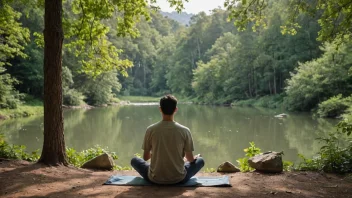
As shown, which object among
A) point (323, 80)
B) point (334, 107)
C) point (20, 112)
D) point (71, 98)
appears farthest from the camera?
point (71, 98)

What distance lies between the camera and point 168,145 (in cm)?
382

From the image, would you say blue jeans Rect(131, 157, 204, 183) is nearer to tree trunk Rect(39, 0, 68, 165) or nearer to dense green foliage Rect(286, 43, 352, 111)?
tree trunk Rect(39, 0, 68, 165)

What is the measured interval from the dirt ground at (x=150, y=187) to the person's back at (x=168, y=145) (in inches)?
10.4

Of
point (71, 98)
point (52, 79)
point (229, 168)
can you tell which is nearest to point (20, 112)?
point (71, 98)

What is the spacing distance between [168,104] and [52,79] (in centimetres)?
239

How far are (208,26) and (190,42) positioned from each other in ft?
14.1

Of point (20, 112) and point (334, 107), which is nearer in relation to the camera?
point (334, 107)

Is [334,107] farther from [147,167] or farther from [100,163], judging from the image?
[147,167]

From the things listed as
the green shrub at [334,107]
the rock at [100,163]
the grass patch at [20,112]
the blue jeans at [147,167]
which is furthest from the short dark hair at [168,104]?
the grass patch at [20,112]

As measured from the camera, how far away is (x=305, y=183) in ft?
15.0

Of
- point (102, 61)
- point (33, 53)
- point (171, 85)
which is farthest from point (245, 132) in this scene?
point (171, 85)

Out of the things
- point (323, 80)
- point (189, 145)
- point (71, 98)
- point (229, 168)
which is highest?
point (323, 80)

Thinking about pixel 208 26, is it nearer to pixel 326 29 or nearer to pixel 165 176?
pixel 326 29

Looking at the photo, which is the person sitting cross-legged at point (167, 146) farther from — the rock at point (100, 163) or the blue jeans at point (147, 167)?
the rock at point (100, 163)
